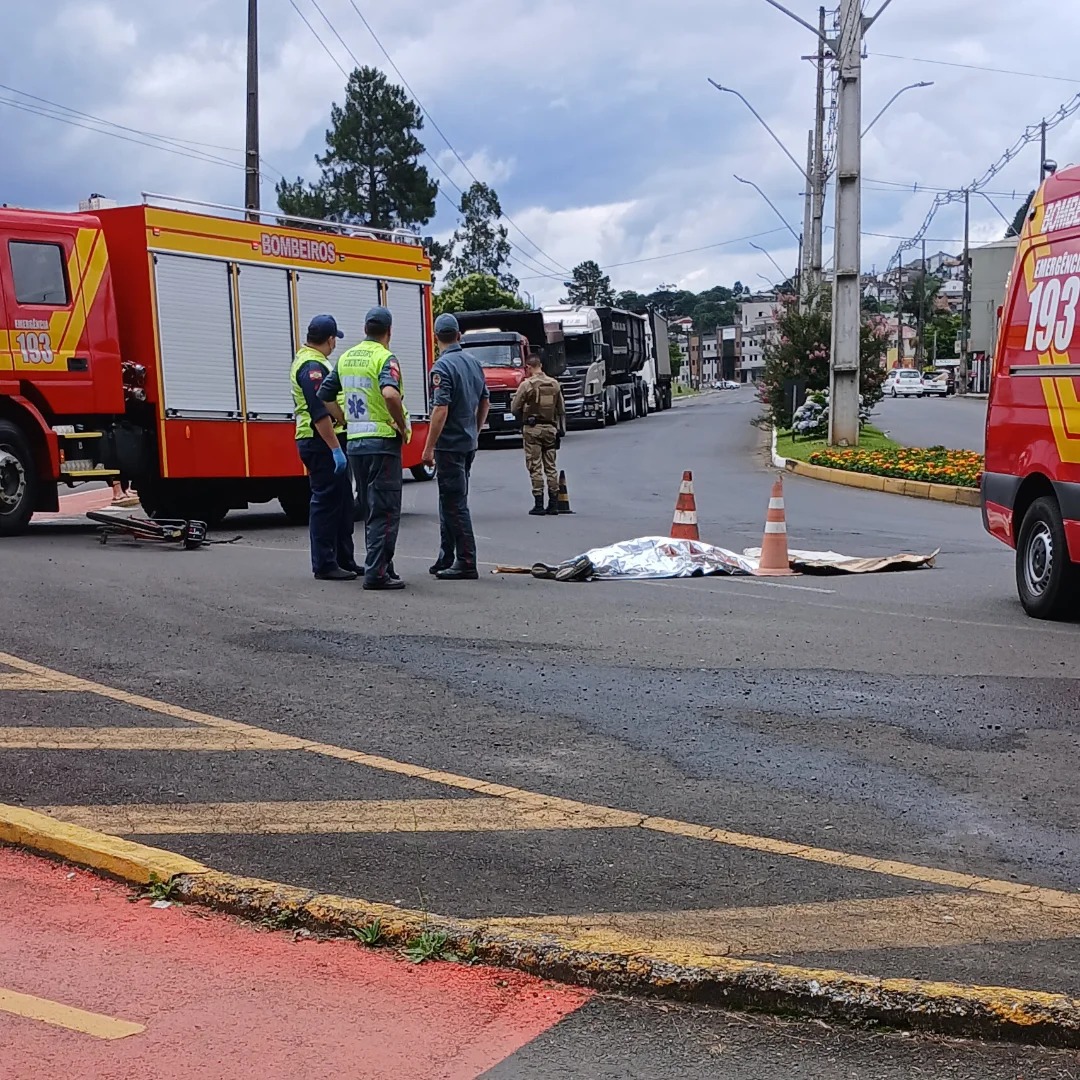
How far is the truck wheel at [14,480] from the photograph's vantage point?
13.1 m

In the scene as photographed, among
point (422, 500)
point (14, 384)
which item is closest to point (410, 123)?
point (422, 500)

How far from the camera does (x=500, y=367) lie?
101 feet

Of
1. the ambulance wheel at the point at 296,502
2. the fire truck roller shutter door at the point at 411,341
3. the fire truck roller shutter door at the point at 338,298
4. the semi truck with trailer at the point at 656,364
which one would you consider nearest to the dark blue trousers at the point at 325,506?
the ambulance wheel at the point at 296,502

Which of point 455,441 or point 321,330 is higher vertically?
point 321,330

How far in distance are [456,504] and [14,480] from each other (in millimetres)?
4913

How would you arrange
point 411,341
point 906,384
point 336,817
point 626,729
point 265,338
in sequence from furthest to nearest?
1. point 906,384
2. point 411,341
3. point 265,338
4. point 626,729
5. point 336,817

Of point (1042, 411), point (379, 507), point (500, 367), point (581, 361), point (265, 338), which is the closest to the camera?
point (1042, 411)

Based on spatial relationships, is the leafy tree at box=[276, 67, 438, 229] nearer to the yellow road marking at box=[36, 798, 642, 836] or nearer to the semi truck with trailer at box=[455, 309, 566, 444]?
the semi truck with trailer at box=[455, 309, 566, 444]

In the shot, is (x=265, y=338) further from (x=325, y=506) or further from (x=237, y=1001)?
(x=237, y=1001)

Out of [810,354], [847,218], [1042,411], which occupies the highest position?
[847,218]

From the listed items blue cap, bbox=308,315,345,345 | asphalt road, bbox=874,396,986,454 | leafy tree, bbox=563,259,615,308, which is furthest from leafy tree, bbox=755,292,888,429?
leafy tree, bbox=563,259,615,308

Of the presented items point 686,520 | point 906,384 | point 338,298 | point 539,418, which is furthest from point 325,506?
point 906,384

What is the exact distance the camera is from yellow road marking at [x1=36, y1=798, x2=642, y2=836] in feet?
16.0

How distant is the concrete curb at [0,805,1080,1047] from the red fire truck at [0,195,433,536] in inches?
386
